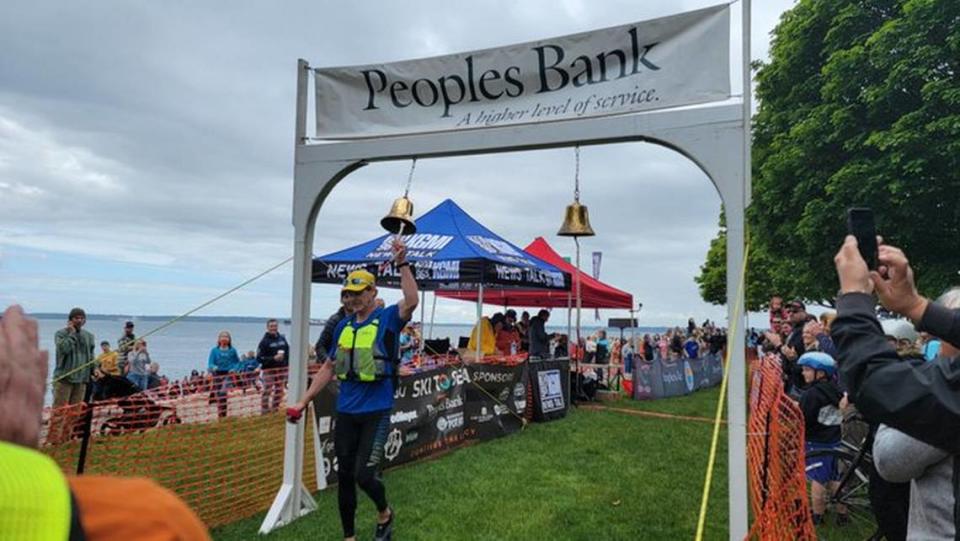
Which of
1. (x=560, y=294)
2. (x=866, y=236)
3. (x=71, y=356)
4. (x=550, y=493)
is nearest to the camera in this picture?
(x=866, y=236)

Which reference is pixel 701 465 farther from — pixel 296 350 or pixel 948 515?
pixel 948 515

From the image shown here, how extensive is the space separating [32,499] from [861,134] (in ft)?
56.7

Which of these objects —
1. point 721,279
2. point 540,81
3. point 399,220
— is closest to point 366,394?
point 399,220

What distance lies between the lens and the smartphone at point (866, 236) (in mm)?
1984

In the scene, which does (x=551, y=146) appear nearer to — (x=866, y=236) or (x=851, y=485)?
(x=866, y=236)

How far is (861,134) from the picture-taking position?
1493cm

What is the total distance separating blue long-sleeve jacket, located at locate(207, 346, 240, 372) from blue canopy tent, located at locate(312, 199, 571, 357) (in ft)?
9.07

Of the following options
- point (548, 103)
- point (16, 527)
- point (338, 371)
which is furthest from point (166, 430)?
point (16, 527)

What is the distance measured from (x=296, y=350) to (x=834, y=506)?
16.3 ft

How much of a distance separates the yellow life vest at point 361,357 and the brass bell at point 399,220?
736 mm

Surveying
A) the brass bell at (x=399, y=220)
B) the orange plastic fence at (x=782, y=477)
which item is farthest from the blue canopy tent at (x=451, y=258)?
the orange plastic fence at (x=782, y=477)

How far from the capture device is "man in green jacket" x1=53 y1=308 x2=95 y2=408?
375 inches

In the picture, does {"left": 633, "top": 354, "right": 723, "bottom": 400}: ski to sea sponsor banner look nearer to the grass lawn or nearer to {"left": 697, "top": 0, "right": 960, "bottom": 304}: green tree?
{"left": 697, "top": 0, "right": 960, "bottom": 304}: green tree

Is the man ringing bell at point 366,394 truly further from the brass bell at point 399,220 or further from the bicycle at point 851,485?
the bicycle at point 851,485
